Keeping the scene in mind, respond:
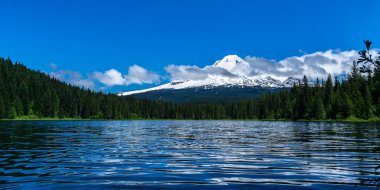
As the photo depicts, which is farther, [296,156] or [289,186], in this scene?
[296,156]

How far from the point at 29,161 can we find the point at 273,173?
1481 cm

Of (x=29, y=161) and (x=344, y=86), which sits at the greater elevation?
(x=344, y=86)

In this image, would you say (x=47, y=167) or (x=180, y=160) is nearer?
(x=47, y=167)

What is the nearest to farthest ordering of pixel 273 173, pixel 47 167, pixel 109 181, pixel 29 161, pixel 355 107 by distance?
pixel 109 181
pixel 273 173
pixel 47 167
pixel 29 161
pixel 355 107

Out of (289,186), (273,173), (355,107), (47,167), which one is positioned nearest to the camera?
(289,186)

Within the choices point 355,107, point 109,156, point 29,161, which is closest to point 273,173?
point 109,156

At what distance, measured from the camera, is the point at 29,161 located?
24.2 metres

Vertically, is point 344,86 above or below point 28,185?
above

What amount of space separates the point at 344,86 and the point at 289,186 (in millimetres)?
190987

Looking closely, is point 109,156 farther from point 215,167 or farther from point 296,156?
point 296,156

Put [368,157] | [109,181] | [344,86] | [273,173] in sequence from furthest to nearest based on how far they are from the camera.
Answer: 1. [344,86]
2. [368,157]
3. [273,173]
4. [109,181]

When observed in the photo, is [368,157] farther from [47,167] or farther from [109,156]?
[47,167]

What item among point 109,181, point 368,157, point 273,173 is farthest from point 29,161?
point 368,157

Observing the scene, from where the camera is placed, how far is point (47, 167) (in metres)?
21.4
